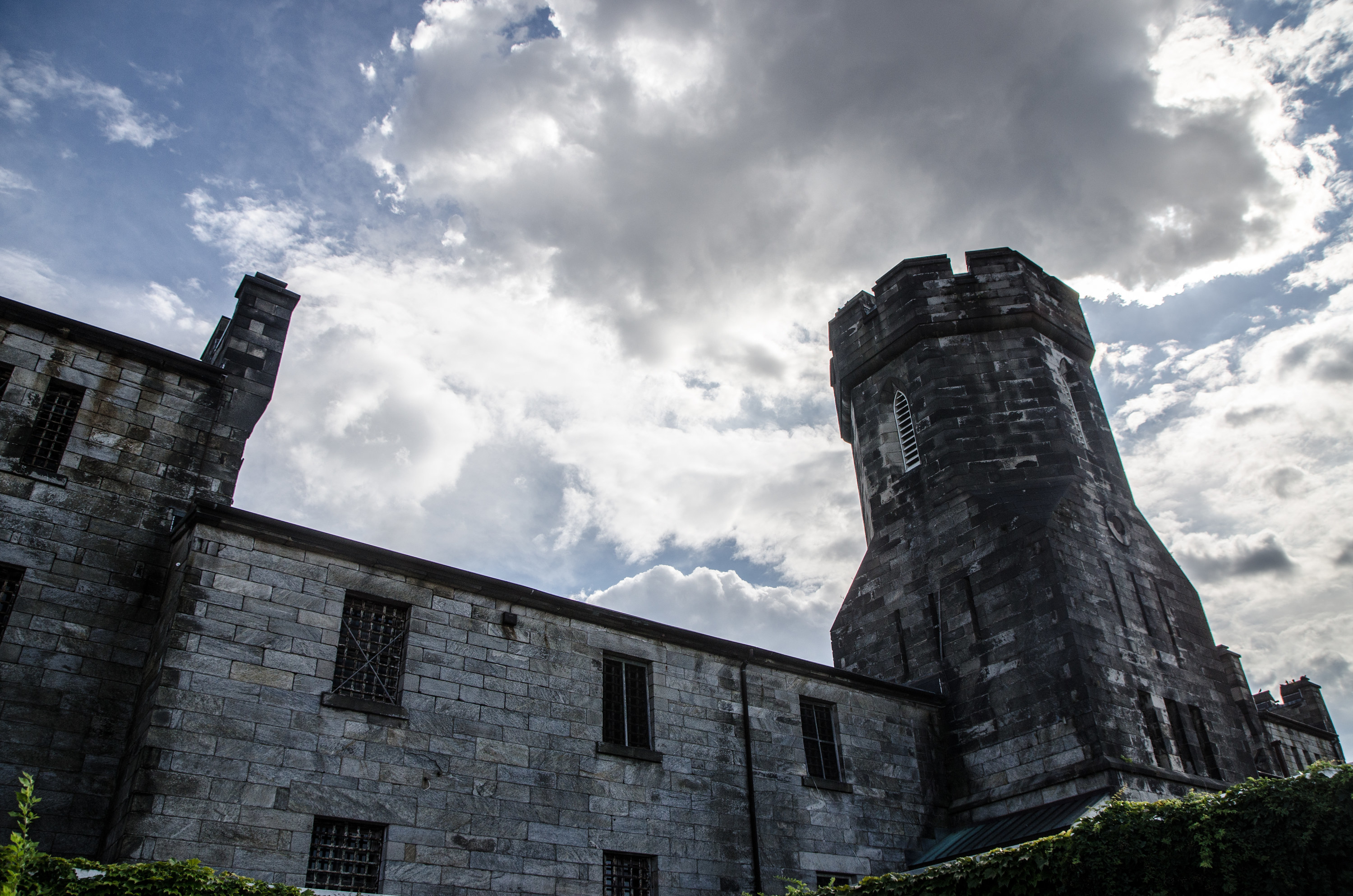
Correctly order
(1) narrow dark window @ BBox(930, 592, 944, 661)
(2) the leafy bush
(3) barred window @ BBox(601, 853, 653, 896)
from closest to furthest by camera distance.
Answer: (2) the leafy bush
(3) barred window @ BBox(601, 853, 653, 896)
(1) narrow dark window @ BBox(930, 592, 944, 661)

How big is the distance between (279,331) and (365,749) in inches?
339

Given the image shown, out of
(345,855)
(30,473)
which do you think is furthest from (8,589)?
(345,855)

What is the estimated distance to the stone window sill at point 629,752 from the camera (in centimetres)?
1476

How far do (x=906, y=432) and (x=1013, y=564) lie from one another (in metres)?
5.26

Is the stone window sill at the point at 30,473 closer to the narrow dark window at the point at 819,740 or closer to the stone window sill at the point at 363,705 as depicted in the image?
the stone window sill at the point at 363,705

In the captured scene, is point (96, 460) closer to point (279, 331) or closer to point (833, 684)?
point (279, 331)

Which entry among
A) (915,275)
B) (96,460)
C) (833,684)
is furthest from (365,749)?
(915,275)

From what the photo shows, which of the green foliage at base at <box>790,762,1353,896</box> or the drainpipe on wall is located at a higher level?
the drainpipe on wall

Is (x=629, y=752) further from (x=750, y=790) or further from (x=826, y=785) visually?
(x=826, y=785)

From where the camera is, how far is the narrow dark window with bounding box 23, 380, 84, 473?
13578mm

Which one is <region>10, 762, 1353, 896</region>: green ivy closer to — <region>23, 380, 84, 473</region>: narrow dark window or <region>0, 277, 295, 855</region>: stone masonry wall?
<region>0, 277, 295, 855</region>: stone masonry wall

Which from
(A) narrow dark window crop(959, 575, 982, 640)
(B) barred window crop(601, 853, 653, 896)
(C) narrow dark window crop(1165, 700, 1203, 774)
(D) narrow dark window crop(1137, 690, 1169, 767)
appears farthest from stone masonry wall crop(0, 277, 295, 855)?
(C) narrow dark window crop(1165, 700, 1203, 774)

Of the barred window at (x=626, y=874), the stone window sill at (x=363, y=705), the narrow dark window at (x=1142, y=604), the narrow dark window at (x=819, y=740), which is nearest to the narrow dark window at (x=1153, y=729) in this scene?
the narrow dark window at (x=1142, y=604)

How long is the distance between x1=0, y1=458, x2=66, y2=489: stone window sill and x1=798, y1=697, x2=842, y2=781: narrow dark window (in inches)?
528
